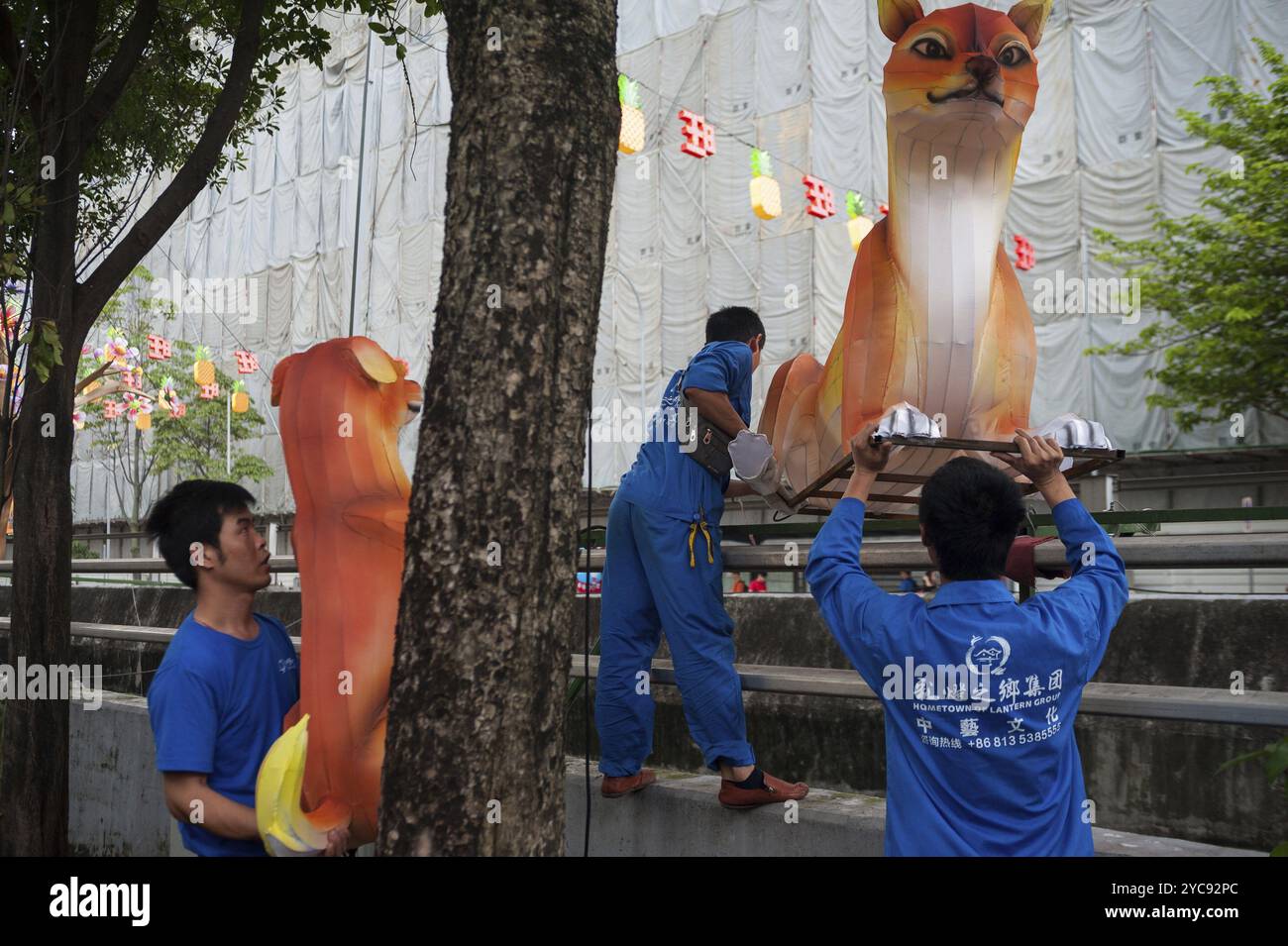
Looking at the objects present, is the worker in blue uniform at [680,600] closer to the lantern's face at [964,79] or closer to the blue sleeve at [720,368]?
the blue sleeve at [720,368]

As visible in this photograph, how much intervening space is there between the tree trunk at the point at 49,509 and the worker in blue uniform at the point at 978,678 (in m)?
4.04

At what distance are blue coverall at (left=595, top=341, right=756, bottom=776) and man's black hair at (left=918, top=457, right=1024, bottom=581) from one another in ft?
4.10

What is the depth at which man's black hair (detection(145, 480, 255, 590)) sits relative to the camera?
304 centimetres

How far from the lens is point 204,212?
108 ft

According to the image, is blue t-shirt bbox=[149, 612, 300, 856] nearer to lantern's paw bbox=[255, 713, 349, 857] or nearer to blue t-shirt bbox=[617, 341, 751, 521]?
lantern's paw bbox=[255, 713, 349, 857]

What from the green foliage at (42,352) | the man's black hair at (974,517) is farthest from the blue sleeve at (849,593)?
the green foliage at (42,352)

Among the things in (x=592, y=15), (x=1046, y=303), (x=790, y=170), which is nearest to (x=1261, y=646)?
(x=592, y=15)

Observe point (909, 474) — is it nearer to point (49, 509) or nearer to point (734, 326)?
point (734, 326)

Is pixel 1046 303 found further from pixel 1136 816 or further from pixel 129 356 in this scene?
pixel 1136 816

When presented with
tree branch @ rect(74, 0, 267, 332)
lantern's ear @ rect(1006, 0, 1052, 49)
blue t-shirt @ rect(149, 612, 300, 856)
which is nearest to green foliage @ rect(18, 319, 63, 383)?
tree branch @ rect(74, 0, 267, 332)

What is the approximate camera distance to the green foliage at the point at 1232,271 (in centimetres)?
1463

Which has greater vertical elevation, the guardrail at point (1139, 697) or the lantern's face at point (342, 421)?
the lantern's face at point (342, 421)

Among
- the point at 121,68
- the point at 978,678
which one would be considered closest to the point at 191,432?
the point at 121,68

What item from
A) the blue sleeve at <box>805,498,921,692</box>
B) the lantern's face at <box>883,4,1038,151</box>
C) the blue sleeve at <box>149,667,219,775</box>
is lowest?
the blue sleeve at <box>149,667,219,775</box>
